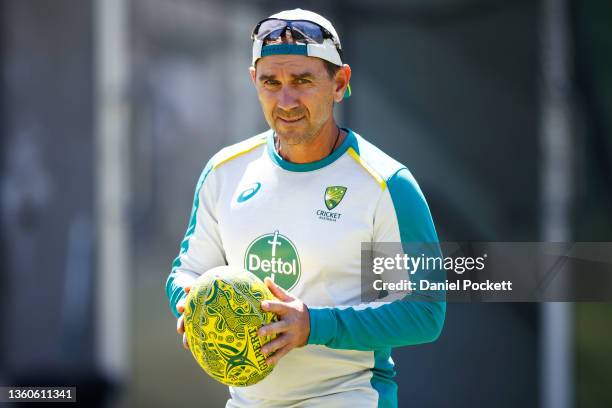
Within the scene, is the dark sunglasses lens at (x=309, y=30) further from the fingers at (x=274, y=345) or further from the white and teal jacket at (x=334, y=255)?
the fingers at (x=274, y=345)

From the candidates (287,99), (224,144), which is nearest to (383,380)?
(287,99)

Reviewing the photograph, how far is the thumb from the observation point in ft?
8.70

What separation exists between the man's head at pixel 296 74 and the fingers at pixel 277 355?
603mm

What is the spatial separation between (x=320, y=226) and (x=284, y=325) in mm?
370

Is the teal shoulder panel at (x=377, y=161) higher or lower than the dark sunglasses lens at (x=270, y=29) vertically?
lower

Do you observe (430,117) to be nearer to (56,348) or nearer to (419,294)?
(56,348)

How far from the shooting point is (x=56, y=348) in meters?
6.71

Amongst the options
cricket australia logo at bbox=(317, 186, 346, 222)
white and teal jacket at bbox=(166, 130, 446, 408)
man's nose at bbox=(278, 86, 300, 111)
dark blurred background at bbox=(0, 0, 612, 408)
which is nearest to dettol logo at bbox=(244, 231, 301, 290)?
white and teal jacket at bbox=(166, 130, 446, 408)

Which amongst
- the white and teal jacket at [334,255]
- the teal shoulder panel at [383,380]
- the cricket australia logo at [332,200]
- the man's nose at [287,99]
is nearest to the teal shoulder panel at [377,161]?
the white and teal jacket at [334,255]

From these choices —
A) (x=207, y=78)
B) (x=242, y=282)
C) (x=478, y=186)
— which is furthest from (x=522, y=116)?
(x=242, y=282)

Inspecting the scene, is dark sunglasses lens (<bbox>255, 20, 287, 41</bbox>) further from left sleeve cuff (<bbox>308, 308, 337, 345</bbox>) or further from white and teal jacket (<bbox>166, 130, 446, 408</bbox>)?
left sleeve cuff (<bbox>308, 308, 337, 345</bbox>)

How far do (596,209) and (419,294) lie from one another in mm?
3233

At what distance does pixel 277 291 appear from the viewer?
2.66 meters

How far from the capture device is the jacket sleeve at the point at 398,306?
2.73 metres
